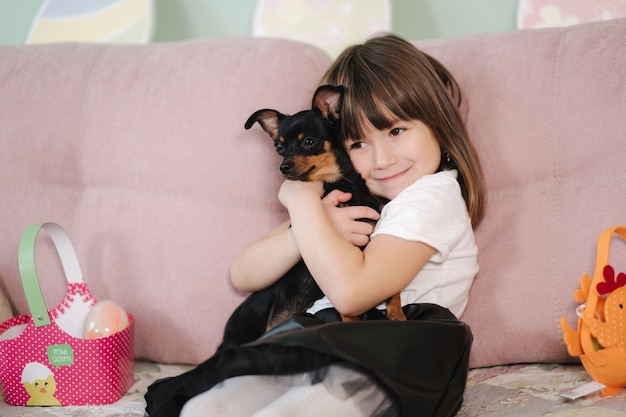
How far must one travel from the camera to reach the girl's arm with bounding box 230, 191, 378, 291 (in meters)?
1.52

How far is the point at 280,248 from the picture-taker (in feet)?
5.14

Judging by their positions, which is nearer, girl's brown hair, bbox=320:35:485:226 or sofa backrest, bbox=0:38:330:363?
girl's brown hair, bbox=320:35:485:226

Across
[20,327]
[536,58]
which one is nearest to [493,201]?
[536,58]

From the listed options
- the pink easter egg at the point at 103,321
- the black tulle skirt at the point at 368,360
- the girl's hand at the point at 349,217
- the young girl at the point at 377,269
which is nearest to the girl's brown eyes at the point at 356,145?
the young girl at the point at 377,269

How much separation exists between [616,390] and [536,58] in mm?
836

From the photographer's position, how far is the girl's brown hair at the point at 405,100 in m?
1.50

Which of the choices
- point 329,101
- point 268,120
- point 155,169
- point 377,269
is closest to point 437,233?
point 377,269

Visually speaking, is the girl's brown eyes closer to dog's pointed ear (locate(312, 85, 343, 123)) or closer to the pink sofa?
dog's pointed ear (locate(312, 85, 343, 123))

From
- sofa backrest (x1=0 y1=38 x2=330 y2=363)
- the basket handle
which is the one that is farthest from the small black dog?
the basket handle

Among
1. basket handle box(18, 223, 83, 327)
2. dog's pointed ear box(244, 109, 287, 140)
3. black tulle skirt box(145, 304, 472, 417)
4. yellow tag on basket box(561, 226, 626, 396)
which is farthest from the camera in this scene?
dog's pointed ear box(244, 109, 287, 140)

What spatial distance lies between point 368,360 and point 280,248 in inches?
19.8

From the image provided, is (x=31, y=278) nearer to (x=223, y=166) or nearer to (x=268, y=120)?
(x=223, y=166)

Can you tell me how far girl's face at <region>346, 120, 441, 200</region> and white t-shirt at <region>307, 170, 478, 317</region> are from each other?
4 cm

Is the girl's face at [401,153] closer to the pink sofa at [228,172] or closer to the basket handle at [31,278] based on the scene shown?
the pink sofa at [228,172]
